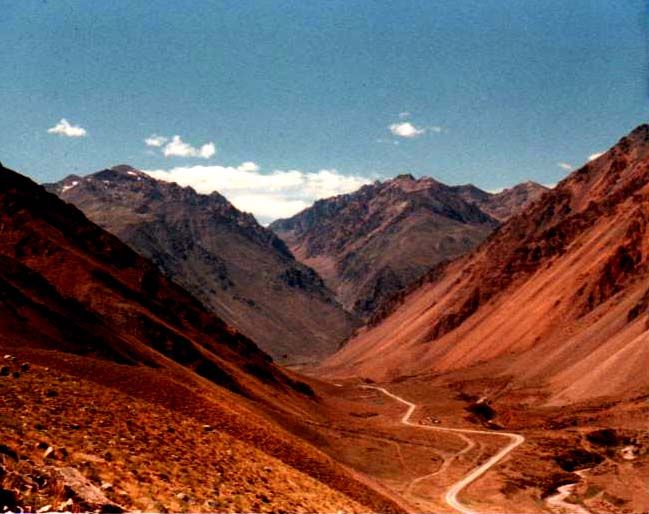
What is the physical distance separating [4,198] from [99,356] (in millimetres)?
56966

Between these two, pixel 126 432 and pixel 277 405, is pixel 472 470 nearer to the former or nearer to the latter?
pixel 277 405

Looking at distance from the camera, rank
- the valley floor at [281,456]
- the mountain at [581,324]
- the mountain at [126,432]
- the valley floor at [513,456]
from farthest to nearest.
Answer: the mountain at [581,324]
the valley floor at [513,456]
the valley floor at [281,456]
the mountain at [126,432]

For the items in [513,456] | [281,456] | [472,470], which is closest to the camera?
[281,456]

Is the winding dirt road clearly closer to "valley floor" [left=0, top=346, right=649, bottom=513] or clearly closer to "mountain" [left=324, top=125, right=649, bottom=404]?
"valley floor" [left=0, top=346, right=649, bottom=513]

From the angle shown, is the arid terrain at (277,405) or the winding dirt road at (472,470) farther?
the winding dirt road at (472,470)

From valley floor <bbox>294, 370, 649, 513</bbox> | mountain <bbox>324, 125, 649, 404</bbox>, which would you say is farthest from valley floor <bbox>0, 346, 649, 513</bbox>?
mountain <bbox>324, 125, 649, 404</bbox>

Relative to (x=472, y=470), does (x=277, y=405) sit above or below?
above

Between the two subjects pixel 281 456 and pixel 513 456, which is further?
pixel 513 456

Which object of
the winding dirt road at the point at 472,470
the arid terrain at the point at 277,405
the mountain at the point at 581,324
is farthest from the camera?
the mountain at the point at 581,324

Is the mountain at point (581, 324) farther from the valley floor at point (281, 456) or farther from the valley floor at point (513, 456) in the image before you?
the valley floor at point (513, 456)

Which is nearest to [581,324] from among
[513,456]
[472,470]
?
[513,456]

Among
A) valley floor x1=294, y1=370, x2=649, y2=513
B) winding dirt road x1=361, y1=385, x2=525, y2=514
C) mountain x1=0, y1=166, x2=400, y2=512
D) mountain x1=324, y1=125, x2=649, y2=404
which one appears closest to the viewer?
mountain x1=0, y1=166, x2=400, y2=512

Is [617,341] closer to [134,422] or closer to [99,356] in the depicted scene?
[99,356]

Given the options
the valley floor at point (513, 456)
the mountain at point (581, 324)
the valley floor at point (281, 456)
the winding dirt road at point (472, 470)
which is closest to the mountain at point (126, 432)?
the valley floor at point (281, 456)
